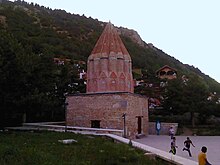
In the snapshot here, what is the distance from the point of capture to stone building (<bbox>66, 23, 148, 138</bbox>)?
71.1ft

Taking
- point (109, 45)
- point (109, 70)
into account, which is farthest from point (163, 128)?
point (109, 45)

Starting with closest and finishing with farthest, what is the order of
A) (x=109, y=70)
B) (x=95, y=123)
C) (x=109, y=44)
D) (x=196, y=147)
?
1. (x=196, y=147)
2. (x=95, y=123)
3. (x=109, y=70)
4. (x=109, y=44)

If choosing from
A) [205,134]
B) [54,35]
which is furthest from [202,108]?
[54,35]

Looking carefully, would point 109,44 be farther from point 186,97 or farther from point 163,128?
point 186,97

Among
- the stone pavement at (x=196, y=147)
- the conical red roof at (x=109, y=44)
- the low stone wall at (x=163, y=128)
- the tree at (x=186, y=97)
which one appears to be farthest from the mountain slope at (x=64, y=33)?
the stone pavement at (x=196, y=147)

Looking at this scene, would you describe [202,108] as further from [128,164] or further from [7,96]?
[128,164]

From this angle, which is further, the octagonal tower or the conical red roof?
the conical red roof

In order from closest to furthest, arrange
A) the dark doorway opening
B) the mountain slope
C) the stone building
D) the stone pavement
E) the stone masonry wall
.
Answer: the stone pavement → the stone masonry wall → the stone building → the dark doorway opening → the mountain slope

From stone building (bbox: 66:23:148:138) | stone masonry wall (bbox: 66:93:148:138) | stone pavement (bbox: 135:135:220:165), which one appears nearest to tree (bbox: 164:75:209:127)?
stone building (bbox: 66:23:148:138)

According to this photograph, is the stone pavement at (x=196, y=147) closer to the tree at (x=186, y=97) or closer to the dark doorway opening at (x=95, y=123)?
the dark doorway opening at (x=95, y=123)

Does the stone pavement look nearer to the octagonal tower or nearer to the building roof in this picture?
the octagonal tower

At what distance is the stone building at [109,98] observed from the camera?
2167 cm

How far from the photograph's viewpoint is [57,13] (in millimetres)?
84938

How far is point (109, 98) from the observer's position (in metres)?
21.8
